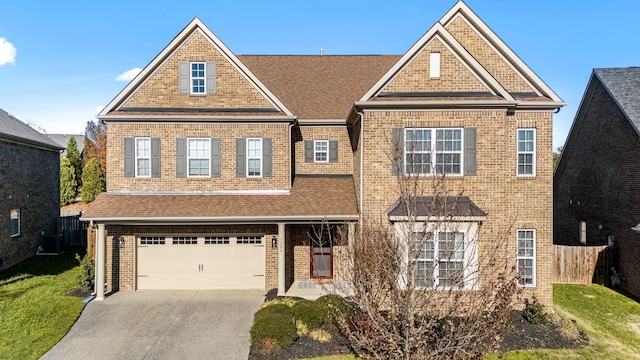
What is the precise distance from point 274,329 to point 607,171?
16.7 meters

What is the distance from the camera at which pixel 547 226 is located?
12.1 metres

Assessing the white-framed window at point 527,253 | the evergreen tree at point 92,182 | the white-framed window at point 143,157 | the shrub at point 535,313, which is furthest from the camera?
the evergreen tree at point 92,182

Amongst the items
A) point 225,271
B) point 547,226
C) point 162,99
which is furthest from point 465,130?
point 162,99

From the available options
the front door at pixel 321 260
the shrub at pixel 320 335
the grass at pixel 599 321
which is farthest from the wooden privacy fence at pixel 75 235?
the grass at pixel 599 321

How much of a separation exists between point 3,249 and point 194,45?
538 inches

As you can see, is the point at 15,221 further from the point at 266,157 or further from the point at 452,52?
the point at 452,52

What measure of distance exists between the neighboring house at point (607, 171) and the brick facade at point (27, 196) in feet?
91.0

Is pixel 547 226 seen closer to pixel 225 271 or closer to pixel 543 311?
pixel 543 311

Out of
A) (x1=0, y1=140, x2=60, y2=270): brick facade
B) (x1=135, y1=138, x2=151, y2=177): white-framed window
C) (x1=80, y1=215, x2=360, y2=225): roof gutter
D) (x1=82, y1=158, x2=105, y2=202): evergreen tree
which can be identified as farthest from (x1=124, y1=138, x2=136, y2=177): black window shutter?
(x1=82, y1=158, x2=105, y2=202): evergreen tree

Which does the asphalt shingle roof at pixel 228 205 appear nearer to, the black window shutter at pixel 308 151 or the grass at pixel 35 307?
the black window shutter at pixel 308 151

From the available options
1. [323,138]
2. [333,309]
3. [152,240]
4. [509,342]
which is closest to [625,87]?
[509,342]

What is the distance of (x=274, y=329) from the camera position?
9.47 metres

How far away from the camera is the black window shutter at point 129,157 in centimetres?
1384

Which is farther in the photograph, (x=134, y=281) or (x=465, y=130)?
(x=134, y=281)
